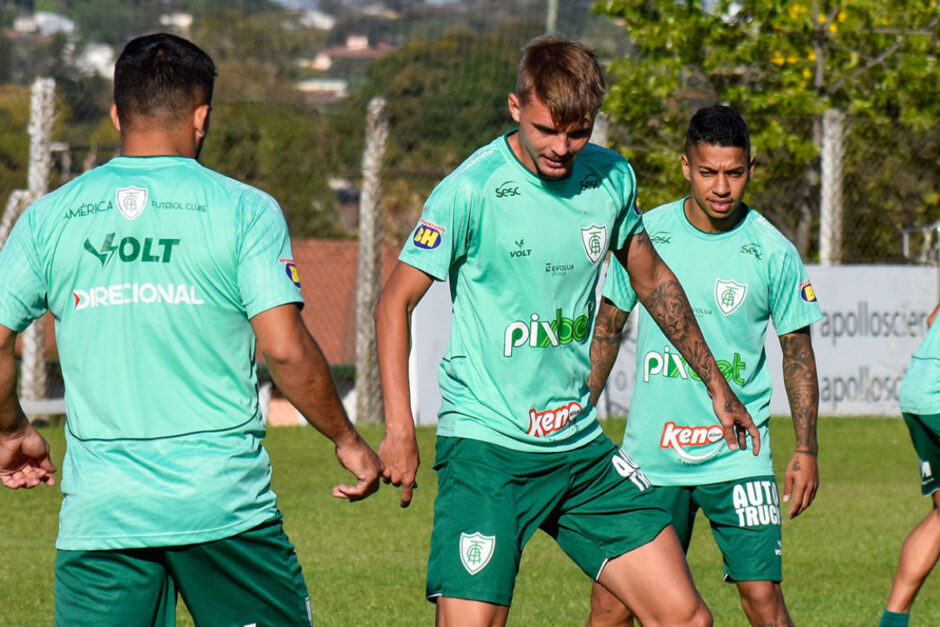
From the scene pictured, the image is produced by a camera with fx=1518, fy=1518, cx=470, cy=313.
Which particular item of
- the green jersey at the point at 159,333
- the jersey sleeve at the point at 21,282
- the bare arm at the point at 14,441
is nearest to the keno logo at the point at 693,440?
the green jersey at the point at 159,333

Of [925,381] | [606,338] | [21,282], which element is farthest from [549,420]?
[925,381]

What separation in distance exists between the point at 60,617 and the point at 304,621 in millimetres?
672

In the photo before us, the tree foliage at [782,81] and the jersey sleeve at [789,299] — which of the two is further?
the tree foliage at [782,81]

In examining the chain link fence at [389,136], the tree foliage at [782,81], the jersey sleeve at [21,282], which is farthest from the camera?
the tree foliage at [782,81]

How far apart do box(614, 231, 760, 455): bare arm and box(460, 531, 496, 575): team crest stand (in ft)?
3.56

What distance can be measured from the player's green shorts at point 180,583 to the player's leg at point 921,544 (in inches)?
146

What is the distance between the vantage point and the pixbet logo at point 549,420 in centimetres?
A: 506

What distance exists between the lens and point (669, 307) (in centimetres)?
557

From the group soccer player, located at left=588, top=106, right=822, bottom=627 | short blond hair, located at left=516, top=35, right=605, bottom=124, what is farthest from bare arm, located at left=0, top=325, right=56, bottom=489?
soccer player, located at left=588, top=106, right=822, bottom=627

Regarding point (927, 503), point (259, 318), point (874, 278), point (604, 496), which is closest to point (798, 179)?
point (874, 278)

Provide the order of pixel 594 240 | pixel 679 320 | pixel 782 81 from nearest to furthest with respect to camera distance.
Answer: pixel 594 240
pixel 679 320
pixel 782 81

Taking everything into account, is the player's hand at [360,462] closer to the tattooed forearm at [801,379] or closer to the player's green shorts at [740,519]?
the player's green shorts at [740,519]

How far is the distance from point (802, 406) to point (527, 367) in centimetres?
173

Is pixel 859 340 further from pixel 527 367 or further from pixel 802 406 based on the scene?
pixel 527 367
